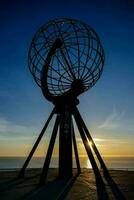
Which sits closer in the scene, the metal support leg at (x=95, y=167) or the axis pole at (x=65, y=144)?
the metal support leg at (x=95, y=167)

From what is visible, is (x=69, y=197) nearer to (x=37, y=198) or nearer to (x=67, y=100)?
(x=37, y=198)

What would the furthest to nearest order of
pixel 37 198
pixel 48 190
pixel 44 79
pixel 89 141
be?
pixel 44 79
pixel 89 141
pixel 48 190
pixel 37 198

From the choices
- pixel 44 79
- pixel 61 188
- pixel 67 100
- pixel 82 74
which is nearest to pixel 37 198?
pixel 61 188

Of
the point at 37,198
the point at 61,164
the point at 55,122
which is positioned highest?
the point at 55,122

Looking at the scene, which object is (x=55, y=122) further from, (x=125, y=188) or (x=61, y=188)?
(x=125, y=188)

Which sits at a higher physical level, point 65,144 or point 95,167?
point 65,144

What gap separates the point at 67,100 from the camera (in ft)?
60.5

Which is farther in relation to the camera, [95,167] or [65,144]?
[65,144]

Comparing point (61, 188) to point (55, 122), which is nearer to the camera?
point (61, 188)

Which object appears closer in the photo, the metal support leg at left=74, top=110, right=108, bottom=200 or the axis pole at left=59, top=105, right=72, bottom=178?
the metal support leg at left=74, top=110, right=108, bottom=200

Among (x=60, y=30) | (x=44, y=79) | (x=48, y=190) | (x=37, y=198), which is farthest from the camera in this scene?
(x=60, y=30)

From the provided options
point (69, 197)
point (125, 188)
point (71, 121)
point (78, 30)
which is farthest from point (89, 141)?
point (78, 30)

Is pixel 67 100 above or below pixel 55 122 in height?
above

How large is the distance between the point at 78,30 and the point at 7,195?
550 inches
